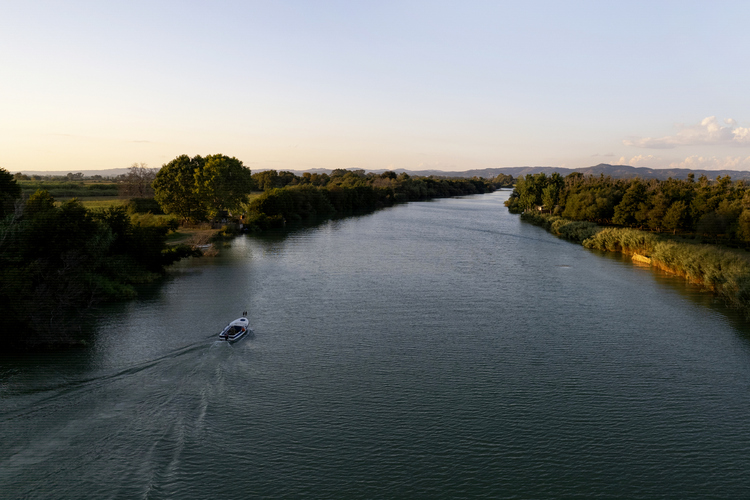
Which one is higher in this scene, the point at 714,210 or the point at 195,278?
the point at 714,210

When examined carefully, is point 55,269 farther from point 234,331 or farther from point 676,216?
point 676,216

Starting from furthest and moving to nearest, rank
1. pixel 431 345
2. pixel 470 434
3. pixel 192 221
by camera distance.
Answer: pixel 192 221
pixel 431 345
pixel 470 434

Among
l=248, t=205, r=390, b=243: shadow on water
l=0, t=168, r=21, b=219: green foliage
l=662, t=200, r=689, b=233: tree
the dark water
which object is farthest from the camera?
l=248, t=205, r=390, b=243: shadow on water

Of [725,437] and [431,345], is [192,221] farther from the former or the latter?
[725,437]

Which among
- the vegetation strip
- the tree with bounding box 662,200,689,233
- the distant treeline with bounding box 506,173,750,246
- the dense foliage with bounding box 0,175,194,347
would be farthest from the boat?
the tree with bounding box 662,200,689,233

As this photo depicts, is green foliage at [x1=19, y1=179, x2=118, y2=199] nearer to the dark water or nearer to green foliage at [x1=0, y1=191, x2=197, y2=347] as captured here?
green foliage at [x1=0, y1=191, x2=197, y2=347]

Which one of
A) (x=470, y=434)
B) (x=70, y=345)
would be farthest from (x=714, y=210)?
(x=70, y=345)

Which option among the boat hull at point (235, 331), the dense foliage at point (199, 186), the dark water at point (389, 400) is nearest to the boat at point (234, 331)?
the boat hull at point (235, 331)
